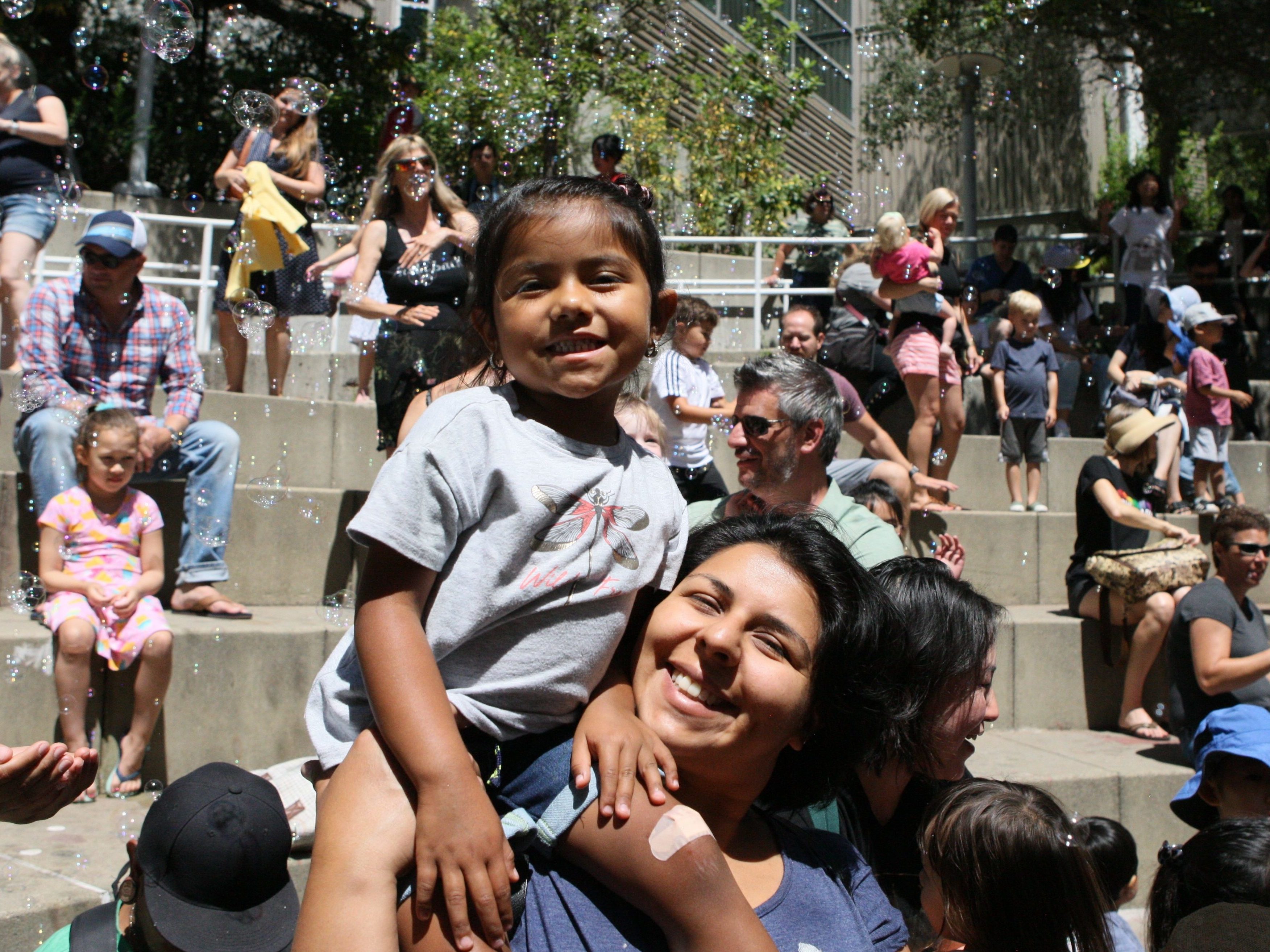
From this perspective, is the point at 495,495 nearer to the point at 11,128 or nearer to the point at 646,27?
the point at 11,128

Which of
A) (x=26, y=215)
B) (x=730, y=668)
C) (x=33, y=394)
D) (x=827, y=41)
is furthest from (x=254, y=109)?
(x=827, y=41)

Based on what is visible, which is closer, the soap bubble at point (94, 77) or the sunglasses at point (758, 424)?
the sunglasses at point (758, 424)

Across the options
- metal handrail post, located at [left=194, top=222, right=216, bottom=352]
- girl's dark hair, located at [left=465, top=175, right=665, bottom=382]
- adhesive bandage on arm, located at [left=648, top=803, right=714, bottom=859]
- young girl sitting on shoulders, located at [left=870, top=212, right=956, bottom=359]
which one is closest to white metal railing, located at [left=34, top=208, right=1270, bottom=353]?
metal handrail post, located at [left=194, top=222, right=216, bottom=352]

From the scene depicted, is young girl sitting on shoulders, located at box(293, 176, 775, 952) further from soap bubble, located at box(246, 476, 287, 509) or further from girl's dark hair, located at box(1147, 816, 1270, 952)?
Answer: soap bubble, located at box(246, 476, 287, 509)

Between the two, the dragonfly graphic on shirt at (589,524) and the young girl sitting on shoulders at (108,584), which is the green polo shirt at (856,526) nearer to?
the dragonfly graphic on shirt at (589,524)

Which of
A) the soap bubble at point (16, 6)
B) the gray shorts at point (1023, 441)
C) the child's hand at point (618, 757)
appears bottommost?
the child's hand at point (618, 757)

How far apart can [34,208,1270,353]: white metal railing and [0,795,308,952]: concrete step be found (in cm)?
284

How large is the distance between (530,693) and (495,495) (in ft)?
0.82

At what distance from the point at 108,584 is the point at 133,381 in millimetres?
1032

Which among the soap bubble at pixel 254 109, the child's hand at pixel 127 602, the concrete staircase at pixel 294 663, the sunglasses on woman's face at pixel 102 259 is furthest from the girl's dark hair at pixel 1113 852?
the soap bubble at pixel 254 109

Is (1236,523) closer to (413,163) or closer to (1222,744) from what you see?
(1222,744)

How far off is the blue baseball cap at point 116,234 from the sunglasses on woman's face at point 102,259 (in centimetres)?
2

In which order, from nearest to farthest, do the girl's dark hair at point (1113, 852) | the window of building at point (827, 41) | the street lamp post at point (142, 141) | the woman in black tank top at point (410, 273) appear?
the girl's dark hair at point (1113, 852) < the woman in black tank top at point (410, 273) < the street lamp post at point (142, 141) < the window of building at point (827, 41)

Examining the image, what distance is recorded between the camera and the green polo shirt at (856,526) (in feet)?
9.50
